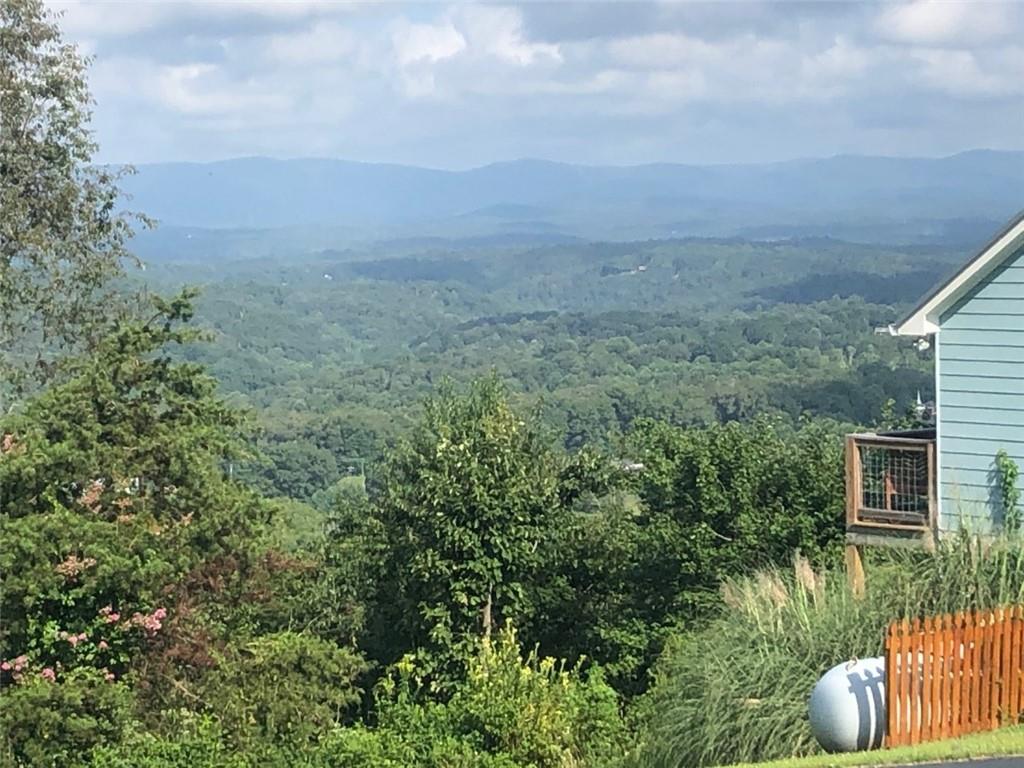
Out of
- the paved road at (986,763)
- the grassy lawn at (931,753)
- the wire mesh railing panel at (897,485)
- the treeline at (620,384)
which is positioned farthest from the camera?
the treeline at (620,384)

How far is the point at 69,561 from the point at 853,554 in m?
7.45

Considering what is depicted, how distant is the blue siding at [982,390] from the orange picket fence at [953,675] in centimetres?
440

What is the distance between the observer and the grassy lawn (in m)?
8.49

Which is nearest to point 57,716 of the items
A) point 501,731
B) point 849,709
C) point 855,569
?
point 501,731

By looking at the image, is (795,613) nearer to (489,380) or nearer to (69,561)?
(69,561)

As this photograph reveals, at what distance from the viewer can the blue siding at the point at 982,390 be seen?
14.0m

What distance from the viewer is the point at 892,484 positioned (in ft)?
47.6

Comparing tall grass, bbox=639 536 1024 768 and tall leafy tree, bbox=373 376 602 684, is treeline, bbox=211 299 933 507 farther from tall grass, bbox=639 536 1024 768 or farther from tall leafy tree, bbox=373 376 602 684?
tall grass, bbox=639 536 1024 768

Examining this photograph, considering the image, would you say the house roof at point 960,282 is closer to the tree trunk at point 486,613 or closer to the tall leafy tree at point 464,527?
the tall leafy tree at point 464,527

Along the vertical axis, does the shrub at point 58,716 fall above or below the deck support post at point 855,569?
below

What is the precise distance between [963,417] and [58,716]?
8.89 m

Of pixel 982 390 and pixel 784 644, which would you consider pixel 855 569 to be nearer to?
pixel 982 390

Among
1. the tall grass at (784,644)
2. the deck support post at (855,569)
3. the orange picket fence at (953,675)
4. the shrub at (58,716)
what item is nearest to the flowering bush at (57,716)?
the shrub at (58,716)

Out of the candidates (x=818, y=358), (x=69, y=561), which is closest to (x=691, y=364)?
(x=818, y=358)
